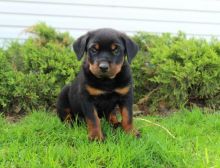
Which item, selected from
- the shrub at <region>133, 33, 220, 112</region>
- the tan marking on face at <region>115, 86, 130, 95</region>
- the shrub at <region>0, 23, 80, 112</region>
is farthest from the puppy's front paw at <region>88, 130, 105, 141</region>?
the shrub at <region>133, 33, 220, 112</region>

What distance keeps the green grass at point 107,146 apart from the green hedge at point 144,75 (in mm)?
578

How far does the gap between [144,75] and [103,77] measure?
1.91 meters

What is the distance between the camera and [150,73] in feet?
18.8

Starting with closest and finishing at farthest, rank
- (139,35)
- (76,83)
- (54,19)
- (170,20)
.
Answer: (76,83) → (139,35) → (54,19) → (170,20)

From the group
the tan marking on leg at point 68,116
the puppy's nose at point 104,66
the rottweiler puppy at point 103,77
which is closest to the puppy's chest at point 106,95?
the rottweiler puppy at point 103,77

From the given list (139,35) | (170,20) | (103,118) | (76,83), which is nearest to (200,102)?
(139,35)

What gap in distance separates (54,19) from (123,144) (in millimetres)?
4255

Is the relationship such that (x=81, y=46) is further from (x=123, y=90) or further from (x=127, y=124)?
(x=127, y=124)

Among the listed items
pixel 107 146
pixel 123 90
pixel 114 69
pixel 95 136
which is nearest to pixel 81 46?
pixel 114 69

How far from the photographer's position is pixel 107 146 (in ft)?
12.0

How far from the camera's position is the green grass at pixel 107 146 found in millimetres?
3408

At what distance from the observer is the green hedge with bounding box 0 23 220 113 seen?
5.25 meters

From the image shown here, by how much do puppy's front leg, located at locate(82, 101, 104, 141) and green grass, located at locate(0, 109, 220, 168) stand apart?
0.08 metres

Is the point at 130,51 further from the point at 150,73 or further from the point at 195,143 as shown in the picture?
the point at 150,73
